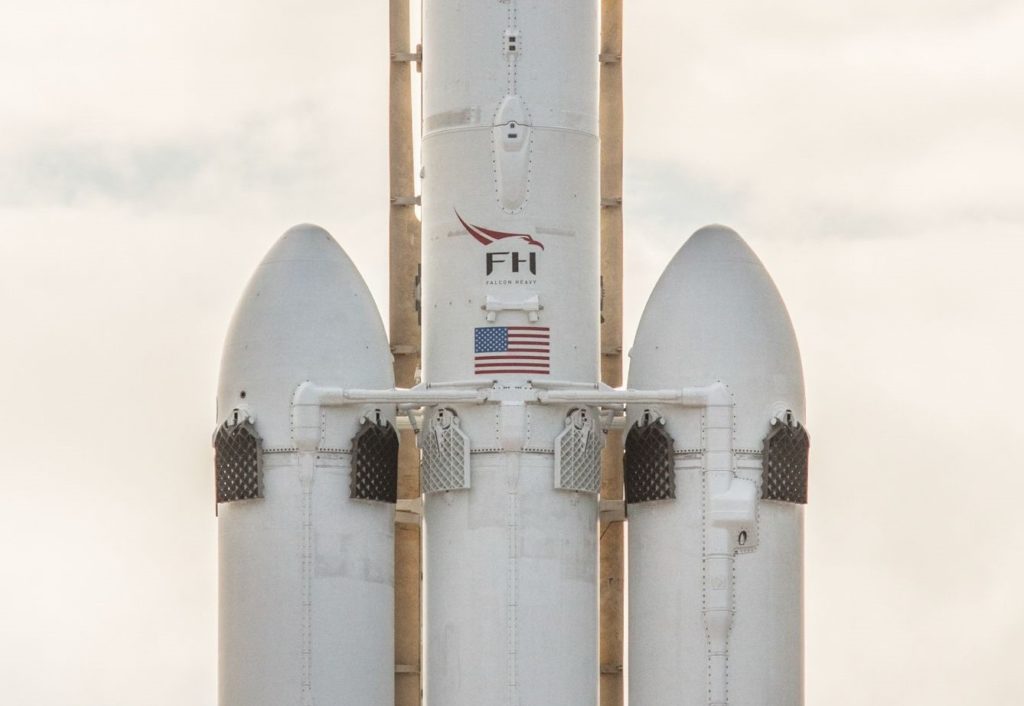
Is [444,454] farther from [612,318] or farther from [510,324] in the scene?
[612,318]

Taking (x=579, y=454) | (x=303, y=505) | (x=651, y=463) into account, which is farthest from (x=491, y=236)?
(x=303, y=505)

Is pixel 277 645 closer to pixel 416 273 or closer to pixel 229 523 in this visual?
pixel 229 523

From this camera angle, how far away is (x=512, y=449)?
141 feet

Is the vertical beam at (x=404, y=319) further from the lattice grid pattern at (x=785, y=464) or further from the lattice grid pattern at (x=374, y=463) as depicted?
the lattice grid pattern at (x=785, y=464)

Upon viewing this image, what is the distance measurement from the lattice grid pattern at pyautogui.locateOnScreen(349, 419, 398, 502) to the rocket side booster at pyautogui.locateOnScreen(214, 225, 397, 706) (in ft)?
0.04

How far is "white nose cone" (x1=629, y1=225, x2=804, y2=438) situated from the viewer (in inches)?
1718

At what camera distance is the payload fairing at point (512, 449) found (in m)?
43.1

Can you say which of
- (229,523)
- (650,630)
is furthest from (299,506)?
(650,630)

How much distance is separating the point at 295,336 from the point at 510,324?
264 cm

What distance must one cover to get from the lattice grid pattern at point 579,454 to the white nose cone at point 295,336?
240 centimetres

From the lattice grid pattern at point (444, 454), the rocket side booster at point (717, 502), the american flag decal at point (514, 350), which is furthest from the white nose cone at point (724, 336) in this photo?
the lattice grid pattern at point (444, 454)

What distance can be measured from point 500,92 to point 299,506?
552 centimetres

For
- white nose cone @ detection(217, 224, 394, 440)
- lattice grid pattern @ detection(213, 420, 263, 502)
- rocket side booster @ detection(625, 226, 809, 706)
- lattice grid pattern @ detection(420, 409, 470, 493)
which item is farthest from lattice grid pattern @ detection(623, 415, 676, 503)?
lattice grid pattern @ detection(213, 420, 263, 502)

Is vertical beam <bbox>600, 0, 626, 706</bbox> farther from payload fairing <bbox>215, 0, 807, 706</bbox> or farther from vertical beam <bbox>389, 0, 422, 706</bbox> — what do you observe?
payload fairing <bbox>215, 0, 807, 706</bbox>
